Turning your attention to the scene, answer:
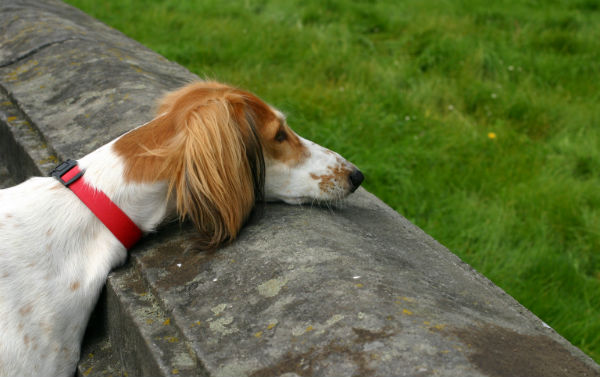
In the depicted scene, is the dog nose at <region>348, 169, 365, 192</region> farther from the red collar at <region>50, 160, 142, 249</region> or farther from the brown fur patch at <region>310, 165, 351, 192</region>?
the red collar at <region>50, 160, 142, 249</region>

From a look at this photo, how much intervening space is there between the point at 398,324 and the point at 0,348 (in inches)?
51.0

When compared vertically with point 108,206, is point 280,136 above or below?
above

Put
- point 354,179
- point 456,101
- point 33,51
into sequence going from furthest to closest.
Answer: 1. point 456,101
2. point 33,51
3. point 354,179

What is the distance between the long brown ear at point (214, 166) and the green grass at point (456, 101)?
4.43ft

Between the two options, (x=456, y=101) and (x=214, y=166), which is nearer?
(x=214, y=166)

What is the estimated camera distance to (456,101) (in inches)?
221

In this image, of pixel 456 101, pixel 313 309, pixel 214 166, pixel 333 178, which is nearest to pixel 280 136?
pixel 333 178

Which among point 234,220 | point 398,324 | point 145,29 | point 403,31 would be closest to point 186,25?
point 145,29

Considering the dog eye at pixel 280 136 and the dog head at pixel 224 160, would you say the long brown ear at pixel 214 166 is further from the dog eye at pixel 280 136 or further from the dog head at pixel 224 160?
the dog eye at pixel 280 136

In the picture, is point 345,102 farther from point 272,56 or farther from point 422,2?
point 422,2

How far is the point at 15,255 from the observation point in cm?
222

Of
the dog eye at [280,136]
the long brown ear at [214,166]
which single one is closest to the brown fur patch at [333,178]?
the dog eye at [280,136]

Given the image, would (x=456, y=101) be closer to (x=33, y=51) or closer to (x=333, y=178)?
(x=333, y=178)

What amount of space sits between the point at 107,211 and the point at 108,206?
0.7 inches
